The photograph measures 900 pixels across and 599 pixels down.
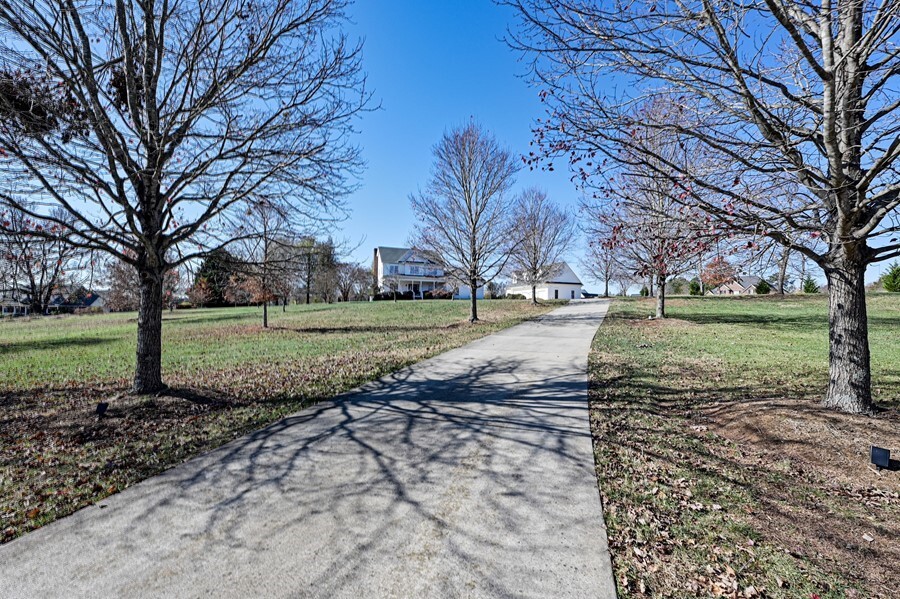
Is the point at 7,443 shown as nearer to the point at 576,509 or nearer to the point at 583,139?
the point at 576,509

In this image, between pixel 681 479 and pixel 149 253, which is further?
pixel 149 253

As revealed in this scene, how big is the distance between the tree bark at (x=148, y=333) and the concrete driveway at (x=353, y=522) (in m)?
2.94

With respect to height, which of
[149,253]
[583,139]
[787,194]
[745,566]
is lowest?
[745,566]

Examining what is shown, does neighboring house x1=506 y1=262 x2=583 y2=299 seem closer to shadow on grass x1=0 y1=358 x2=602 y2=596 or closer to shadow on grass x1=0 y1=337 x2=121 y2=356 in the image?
shadow on grass x1=0 y1=337 x2=121 y2=356

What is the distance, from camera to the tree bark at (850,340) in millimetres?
4582

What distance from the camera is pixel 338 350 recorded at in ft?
37.1

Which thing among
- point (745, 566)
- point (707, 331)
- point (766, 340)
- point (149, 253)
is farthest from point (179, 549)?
point (707, 331)

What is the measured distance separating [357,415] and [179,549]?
9.52 ft

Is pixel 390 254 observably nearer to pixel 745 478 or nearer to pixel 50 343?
pixel 50 343

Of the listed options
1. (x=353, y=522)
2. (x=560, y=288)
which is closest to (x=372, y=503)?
(x=353, y=522)

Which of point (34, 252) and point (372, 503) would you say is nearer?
point (372, 503)

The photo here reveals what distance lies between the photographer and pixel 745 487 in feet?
11.2

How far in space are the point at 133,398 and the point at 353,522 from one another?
5.41 metres

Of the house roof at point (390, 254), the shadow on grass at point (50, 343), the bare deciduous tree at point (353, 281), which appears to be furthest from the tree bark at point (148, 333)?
the house roof at point (390, 254)
